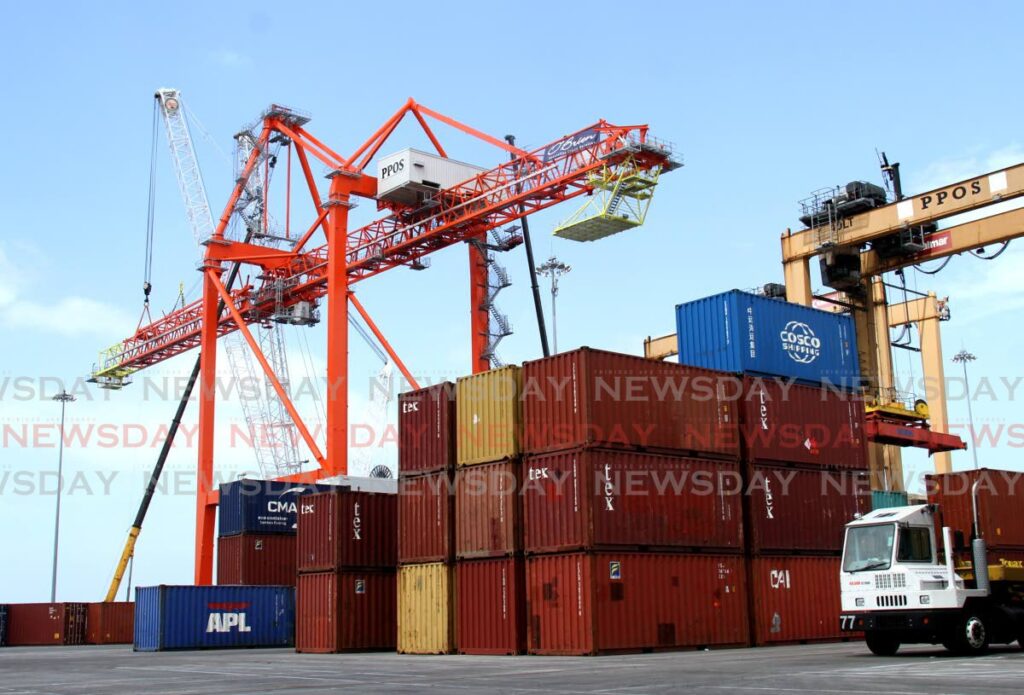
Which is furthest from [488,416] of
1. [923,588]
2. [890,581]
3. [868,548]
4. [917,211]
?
[917,211]

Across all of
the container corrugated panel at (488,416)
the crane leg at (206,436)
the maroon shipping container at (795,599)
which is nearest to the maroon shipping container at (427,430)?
the container corrugated panel at (488,416)

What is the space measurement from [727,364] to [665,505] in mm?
6443

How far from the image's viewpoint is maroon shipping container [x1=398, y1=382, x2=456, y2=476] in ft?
92.2

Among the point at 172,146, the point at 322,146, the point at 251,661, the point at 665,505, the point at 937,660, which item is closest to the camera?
the point at 937,660

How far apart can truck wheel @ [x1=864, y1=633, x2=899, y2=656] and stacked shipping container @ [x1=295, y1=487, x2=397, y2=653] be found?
15332mm

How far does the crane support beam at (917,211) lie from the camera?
35594 millimetres

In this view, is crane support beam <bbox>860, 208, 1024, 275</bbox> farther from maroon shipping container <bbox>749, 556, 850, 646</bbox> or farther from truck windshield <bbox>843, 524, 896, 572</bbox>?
truck windshield <bbox>843, 524, 896, 572</bbox>

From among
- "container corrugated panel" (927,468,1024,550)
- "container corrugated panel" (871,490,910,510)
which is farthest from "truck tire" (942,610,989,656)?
"container corrugated panel" (871,490,910,510)

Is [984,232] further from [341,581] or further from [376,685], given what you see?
[376,685]

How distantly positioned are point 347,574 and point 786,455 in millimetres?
13228

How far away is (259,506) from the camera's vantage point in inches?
1768

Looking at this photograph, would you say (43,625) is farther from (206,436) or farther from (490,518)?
(490,518)

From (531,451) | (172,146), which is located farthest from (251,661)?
(172,146)

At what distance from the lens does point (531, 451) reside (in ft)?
84.4
